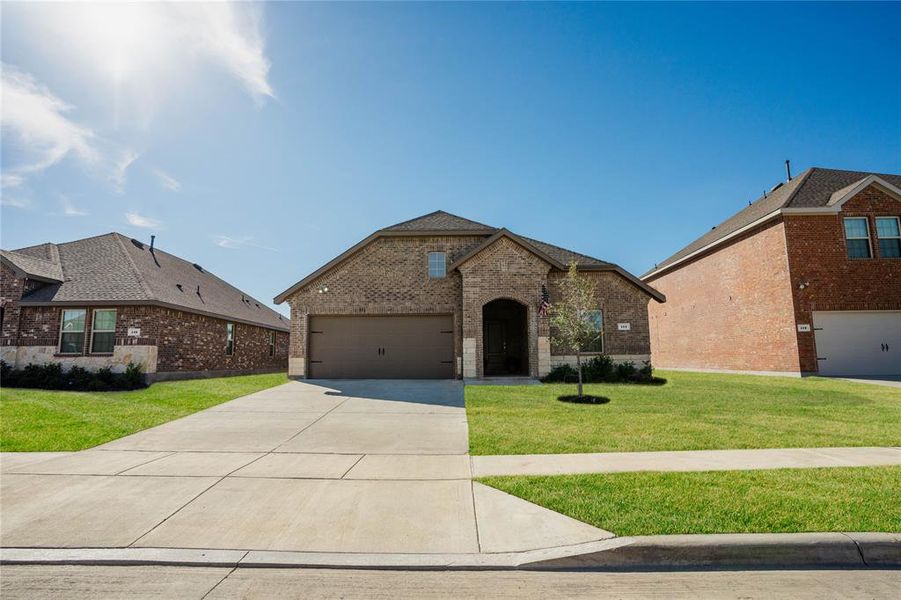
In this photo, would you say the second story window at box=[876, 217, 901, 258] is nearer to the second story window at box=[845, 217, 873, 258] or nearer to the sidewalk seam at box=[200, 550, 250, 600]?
the second story window at box=[845, 217, 873, 258]

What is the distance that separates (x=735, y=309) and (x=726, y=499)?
19.3 metres

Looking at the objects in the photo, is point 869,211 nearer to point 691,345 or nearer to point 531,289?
point 691,345

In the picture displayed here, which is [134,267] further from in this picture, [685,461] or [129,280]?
[685,461]

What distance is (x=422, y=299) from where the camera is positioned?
17.2 metres

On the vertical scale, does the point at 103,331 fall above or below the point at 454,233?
below

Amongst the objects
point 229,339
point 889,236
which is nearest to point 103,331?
point 229,339

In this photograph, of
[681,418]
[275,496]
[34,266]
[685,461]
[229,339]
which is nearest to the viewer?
[275,496]

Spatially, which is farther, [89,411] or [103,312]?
[103,312]

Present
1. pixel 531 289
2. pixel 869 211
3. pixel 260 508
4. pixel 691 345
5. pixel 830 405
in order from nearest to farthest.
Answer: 1. pixel 260 508
2. pixel 830 405
3. pixel 531 289
4. pixel 869 211
5. pixel 691 345

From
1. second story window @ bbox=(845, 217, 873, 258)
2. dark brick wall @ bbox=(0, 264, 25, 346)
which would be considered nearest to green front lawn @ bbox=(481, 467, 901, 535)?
second story window @ bbox=(845, 217, 873, 258)

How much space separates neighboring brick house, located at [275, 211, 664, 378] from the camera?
54.0 ft

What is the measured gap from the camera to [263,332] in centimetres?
2692

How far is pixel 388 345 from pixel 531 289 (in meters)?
5.88

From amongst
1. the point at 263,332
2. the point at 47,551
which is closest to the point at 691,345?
the point at 263,332
